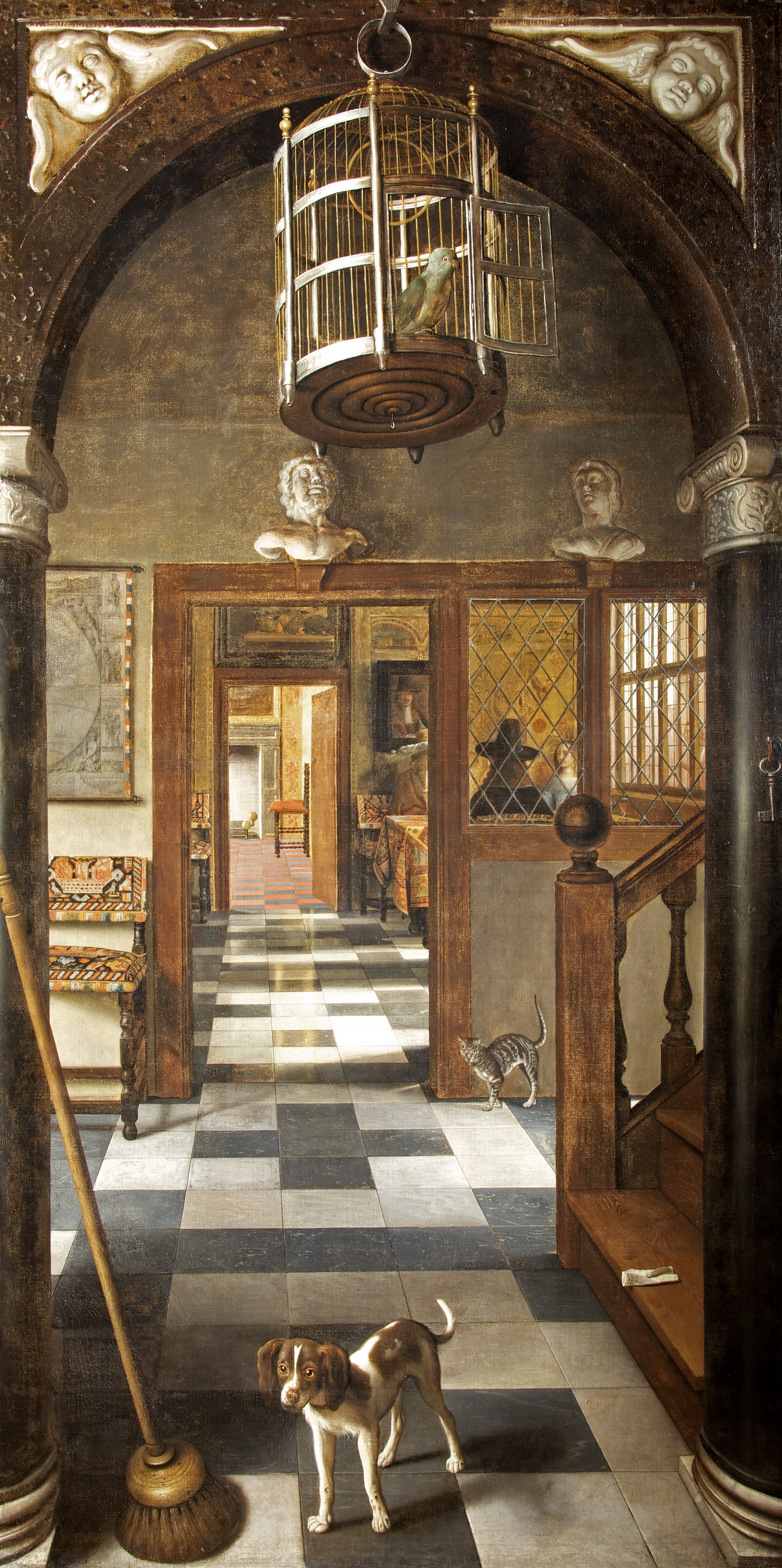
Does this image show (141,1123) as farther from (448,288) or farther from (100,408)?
(448,288)

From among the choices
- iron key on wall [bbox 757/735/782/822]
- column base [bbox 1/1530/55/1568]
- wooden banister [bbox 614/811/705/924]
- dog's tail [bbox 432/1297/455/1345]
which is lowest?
column base [bbox 1/1530/55/1568]

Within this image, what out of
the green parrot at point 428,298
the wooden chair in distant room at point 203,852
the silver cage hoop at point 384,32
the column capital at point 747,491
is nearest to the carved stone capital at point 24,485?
the green parrot at point 428,298

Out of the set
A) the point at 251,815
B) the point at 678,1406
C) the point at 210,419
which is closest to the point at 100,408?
the point at 210,419

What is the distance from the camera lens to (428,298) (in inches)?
102

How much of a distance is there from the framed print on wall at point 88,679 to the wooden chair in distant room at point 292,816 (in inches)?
518

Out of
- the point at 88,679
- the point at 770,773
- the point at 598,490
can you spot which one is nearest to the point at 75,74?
the point at 770,773

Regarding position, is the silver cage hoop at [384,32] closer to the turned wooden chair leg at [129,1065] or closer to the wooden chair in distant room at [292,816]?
the turned wooden chair leg at [129,1065]

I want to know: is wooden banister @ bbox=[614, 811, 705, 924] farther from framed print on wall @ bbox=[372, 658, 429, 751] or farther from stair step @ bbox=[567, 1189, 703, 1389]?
framed print on wall @ bbox=[372, 658, 429, 751]

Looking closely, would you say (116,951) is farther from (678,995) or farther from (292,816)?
(292,816)

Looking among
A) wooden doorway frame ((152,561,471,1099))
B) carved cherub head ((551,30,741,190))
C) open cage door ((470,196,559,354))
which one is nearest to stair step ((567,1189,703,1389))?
wooden doorway frame ((152,561,471,1099))

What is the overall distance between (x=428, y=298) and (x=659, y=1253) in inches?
99.5

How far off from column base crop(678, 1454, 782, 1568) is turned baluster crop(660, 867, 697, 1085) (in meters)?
1.43

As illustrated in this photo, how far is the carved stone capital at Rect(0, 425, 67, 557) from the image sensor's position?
2164 millimetres

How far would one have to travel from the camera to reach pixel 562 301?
4.78 metres
